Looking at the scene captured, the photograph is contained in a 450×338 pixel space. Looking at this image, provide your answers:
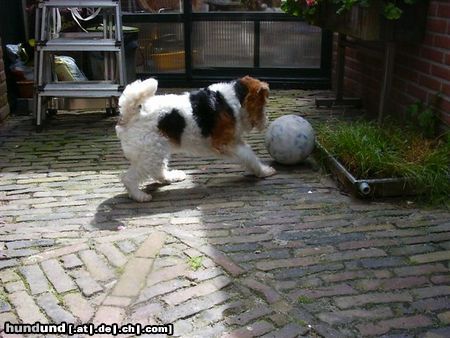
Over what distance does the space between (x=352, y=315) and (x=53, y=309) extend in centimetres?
144

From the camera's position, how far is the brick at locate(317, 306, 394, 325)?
2.52 meters

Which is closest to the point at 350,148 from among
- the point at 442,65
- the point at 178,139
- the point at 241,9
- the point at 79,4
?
the point at 442,65

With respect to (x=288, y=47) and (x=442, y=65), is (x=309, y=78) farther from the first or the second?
(x=442, y=65)

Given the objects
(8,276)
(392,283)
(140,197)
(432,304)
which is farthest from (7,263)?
(432,304)

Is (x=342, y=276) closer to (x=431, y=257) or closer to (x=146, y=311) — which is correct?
(x=431, y=257)

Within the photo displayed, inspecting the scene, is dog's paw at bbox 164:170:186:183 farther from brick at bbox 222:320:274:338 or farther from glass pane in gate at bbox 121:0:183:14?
glass pane in gate at bbox 121:0:183:14

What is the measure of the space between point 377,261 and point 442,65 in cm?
233

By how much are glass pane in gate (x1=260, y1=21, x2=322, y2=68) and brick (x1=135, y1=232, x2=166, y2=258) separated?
516 cm

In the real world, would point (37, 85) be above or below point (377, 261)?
above

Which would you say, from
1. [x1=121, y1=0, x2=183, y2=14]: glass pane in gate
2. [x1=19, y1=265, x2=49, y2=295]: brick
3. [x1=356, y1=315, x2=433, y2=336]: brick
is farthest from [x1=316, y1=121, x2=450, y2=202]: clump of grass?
[x1=121, y1=0, x2=183, y2=14]: glass pane in gate

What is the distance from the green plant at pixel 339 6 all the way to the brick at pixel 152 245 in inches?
106

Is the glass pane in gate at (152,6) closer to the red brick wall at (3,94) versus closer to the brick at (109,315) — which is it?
the red brick wall at (3,94)

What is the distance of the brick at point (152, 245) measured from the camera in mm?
3126

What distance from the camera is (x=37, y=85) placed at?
20.0 feet
